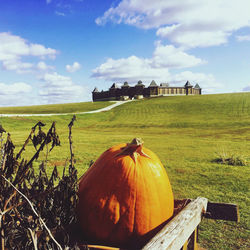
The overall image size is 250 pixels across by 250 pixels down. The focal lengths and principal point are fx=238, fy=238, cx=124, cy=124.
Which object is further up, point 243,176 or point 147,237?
point 147,237

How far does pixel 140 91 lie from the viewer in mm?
132750

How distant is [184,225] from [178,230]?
16 cm

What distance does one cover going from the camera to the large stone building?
12800 cm

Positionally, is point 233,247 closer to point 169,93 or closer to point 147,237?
point 147,237

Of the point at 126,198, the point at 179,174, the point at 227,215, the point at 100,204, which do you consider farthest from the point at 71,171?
the point at 179,174

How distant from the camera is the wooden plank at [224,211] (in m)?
3.57

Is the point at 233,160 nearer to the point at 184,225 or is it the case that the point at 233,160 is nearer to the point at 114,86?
the point at 184,225

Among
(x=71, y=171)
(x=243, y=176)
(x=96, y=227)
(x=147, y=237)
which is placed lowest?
(x=243, y=176)

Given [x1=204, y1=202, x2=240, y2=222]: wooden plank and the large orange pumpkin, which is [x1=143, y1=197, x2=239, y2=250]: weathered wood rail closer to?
[x1=204, y1=202, x2=240, y2=222]: wooden plank

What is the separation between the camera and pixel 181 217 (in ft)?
8.89

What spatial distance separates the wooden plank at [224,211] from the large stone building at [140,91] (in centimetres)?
12070

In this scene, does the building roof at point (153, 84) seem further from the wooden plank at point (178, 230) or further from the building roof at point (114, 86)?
the wooden plank at point (178, 230)

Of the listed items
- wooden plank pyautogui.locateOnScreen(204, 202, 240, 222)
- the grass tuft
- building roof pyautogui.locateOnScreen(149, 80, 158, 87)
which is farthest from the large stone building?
wooden plank pyautogui.locateOnScreen(204, 202, 240, 222)

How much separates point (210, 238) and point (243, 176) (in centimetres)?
518
